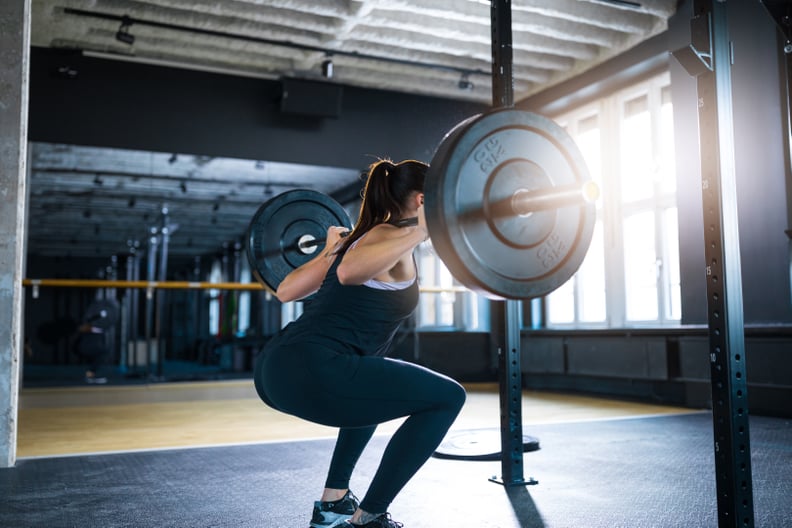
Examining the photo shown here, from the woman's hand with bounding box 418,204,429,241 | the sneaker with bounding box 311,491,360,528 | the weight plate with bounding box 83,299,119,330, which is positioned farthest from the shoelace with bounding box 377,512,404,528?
the weight plate with bounding box 83,299,119,330

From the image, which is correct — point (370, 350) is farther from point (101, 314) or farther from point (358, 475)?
point (101, 314)

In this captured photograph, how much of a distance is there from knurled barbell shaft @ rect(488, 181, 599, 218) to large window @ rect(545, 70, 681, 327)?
173 inches

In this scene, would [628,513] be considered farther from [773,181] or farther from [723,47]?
[773,181]

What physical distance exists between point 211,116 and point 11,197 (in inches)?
133

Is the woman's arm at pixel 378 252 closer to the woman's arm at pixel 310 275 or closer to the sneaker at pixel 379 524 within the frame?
the woman's arm at pixel 310 275

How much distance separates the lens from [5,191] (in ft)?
10.6

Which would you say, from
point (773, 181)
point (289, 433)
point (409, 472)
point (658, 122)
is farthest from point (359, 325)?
point (658, 122)

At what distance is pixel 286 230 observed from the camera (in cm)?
256

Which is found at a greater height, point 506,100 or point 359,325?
point 506,100

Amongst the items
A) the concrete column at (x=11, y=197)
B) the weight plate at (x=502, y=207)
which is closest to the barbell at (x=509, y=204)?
the weight plate at (x=502, y=207)

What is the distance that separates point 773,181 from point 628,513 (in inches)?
125

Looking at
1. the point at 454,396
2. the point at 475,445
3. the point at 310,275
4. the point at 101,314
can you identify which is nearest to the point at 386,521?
the point at 454,396

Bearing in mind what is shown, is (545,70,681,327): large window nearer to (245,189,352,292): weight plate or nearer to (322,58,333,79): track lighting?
(322,58,333,79): track lighting

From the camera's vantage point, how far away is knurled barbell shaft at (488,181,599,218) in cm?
157
